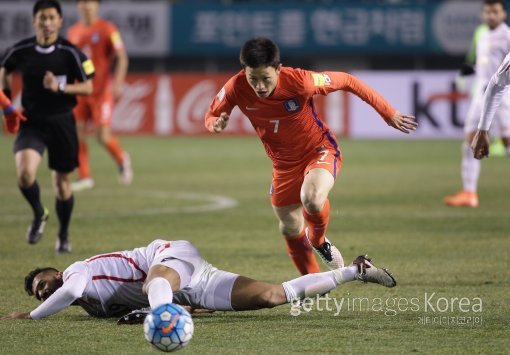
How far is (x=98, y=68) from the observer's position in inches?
577

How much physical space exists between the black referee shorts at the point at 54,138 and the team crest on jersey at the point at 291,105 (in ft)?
9.65

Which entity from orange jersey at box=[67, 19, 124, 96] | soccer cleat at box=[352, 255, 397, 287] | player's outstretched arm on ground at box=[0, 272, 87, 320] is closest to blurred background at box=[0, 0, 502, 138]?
orange jersey at box=[67, 19, 124, 96]

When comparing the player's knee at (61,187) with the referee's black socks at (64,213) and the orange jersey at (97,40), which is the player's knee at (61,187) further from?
the orange jersey at (97,40)

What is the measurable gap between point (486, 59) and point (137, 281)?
23.3 ft

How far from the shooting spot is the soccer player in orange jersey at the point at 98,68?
14422mm

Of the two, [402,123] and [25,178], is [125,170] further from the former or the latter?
[402,123]

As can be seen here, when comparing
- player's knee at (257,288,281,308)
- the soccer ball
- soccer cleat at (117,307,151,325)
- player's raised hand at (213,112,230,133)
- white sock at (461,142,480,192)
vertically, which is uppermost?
player's raised hand at (213,112,230,133)

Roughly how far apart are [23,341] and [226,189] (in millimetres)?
9263

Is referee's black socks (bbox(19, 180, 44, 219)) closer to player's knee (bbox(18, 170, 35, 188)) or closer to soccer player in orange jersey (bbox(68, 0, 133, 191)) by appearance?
player's knee (bbox(18, 170, 35, 188))

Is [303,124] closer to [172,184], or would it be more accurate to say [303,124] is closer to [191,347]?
[191,347]

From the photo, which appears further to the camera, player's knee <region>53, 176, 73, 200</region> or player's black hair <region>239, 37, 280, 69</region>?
player's knee <region>53, 176, 73, 200</region>

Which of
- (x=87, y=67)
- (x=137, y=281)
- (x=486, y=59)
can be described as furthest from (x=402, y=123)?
(x=486, y=59)

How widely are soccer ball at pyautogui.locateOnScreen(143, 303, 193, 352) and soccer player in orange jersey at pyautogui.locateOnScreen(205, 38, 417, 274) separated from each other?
5.68ft

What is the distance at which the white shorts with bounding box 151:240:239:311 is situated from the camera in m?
6.28
